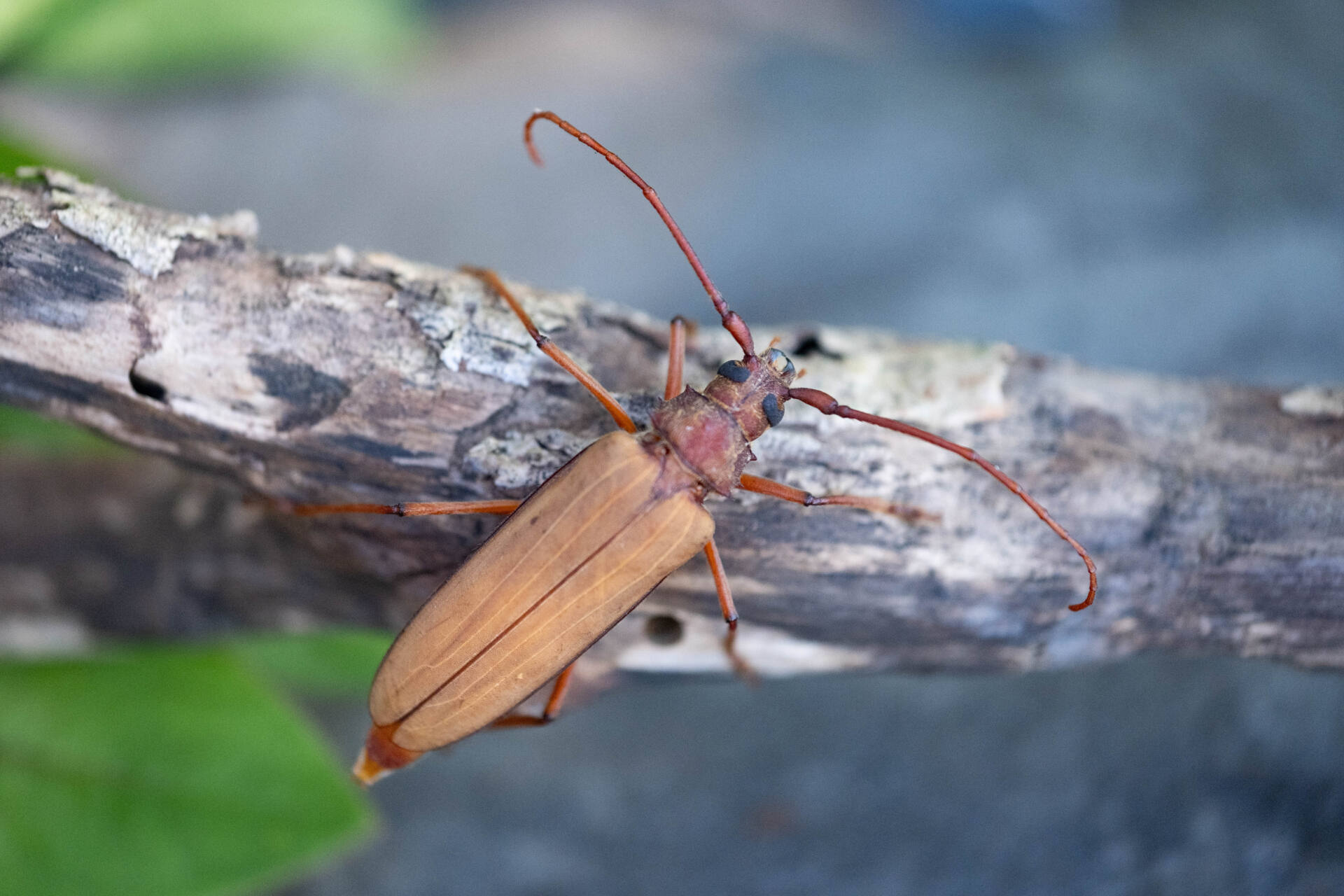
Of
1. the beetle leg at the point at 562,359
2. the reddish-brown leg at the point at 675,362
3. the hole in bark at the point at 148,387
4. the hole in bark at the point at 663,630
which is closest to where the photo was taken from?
the hole in bark at the point at 148,387

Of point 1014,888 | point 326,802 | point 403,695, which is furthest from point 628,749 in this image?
point 403,695

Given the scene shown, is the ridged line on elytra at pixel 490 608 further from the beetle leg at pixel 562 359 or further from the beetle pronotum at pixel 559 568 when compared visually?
the beetle leg at pixel 562 359

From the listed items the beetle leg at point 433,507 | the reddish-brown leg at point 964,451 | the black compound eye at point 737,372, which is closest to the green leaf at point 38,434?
the beetle leg at point 433,507

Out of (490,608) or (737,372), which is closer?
(490,608)

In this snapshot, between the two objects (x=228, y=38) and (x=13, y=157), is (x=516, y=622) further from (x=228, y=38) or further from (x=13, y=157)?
(x=228, y=38)

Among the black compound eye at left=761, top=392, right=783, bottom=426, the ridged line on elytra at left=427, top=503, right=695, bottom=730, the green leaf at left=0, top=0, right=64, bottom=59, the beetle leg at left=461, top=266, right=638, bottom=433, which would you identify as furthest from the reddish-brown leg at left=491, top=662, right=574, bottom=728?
the green leaf at left=0, top=0, right=64, bottom=59

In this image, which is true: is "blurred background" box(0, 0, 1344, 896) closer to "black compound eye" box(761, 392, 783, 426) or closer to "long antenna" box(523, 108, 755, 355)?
"black compound eye" box(761, 392, 783, 426)

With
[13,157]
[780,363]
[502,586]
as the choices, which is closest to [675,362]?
[780,363]
